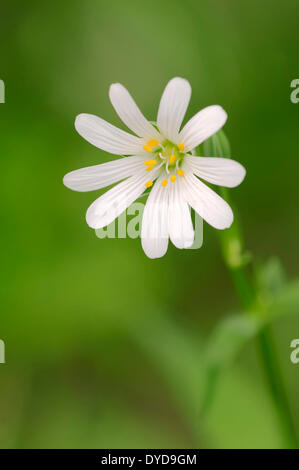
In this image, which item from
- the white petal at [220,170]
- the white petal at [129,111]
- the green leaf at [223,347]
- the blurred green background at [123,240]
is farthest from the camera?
the blurred green background at [123,240]

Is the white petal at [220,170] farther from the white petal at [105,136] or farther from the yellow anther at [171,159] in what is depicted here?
the white petal at [105,136]

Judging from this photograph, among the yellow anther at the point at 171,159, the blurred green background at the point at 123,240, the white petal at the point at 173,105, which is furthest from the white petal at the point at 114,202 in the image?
the blurred green background at the point at 123,240

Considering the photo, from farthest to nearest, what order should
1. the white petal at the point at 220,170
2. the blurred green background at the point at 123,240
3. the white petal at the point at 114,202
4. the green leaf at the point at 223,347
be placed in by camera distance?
the blurred green background at the point at 123,240
the green leaf at the point at 223,347
the white petal at the point at 114,202
the white petal at the point at 220,170

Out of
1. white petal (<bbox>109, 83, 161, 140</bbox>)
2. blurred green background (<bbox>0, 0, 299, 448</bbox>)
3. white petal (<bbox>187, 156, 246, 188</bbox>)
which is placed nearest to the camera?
white petal (<bbox>187, 156, 246, 188</bbox>)

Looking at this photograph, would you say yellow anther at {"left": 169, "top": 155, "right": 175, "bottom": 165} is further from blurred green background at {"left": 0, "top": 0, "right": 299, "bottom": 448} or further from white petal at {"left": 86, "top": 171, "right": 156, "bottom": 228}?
blurred green background at {"left": 0, "top": 0, "right": 299, "bottom": 448}

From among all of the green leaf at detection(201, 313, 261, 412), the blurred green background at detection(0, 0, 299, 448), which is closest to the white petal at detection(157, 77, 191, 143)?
the green leaf at detection(201, 313, 261, 412)

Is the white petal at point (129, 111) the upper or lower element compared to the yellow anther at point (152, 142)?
upper
